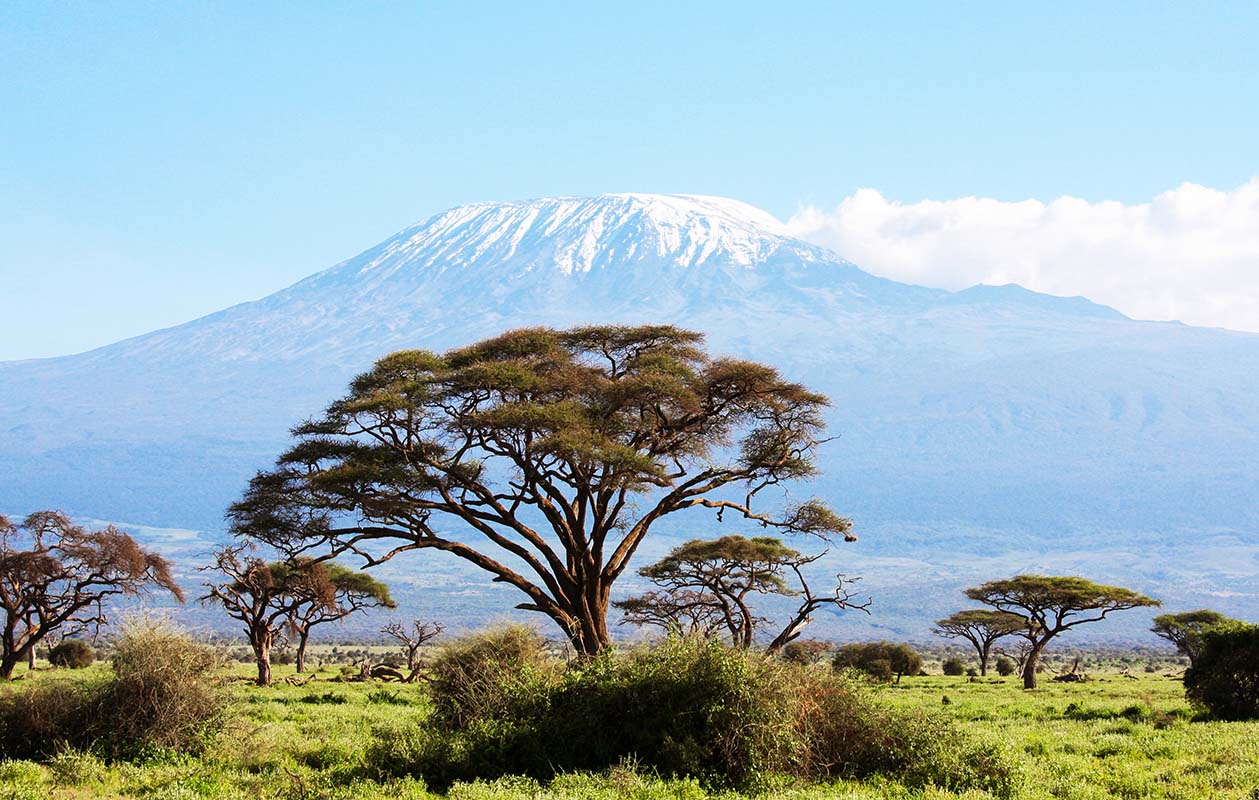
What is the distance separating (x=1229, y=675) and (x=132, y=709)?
56.3ft

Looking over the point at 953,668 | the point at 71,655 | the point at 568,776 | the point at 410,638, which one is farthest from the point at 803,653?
the point at 953,668

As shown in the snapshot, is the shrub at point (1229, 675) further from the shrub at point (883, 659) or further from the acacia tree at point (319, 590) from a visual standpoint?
the shrub at point (883, 659)

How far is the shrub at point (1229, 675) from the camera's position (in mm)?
19766

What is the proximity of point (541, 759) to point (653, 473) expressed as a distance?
9859 millimetres

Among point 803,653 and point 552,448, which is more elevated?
point 552,448

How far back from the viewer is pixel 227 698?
49.8ft

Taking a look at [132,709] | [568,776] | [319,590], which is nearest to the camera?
[568,776]

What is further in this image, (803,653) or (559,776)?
(803,653)

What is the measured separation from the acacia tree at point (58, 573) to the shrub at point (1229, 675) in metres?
25.1

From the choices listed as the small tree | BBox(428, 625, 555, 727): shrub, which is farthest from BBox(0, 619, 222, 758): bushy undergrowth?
the small tree

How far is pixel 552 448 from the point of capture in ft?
72.1

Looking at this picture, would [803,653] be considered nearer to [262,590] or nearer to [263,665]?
[263,665]

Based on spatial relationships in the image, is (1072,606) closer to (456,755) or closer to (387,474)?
(387,474)

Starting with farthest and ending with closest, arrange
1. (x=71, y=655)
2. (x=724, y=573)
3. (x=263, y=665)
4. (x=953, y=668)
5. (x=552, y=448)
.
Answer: (x=953, y=668) < (x=71, y=655) < (x=724, y=573) < (x=263, y=665) < (x=552, y=448)
